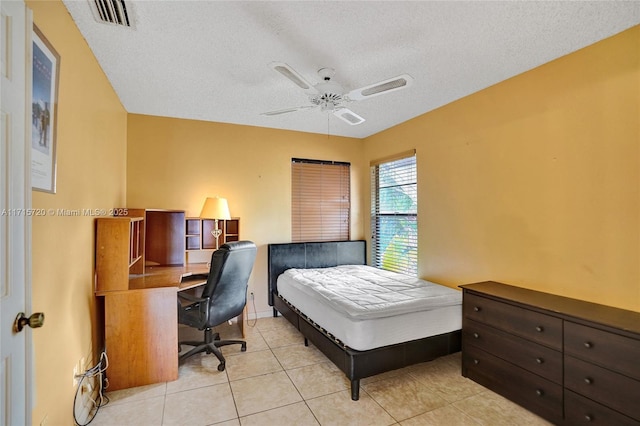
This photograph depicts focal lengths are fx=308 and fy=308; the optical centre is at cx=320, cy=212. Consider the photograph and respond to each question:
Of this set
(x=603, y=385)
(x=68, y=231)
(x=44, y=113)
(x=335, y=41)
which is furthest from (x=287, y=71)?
(x=603, y=385)

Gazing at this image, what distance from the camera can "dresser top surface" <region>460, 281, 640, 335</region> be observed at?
69.3 inches

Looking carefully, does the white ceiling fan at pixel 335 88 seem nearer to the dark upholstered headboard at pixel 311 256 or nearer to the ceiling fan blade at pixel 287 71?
the ceiling fan blade at pixel 287 71

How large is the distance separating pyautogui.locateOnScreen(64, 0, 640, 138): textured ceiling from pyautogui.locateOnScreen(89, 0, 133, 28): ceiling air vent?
0.05 m

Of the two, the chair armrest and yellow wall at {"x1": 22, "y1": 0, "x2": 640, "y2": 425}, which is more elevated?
yellow wall at {"x1": 22, "y1": 0, "x2": 640, "y2": 425}

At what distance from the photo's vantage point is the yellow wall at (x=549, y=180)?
6.58ft

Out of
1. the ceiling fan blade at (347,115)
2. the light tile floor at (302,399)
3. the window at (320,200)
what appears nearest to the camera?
the light tile floor at (302,399)

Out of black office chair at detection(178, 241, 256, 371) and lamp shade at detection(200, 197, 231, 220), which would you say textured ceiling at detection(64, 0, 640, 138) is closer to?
lamp shade at detection(200, 197, 231, 220)

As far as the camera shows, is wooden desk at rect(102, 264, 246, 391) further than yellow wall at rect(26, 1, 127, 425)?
Yes

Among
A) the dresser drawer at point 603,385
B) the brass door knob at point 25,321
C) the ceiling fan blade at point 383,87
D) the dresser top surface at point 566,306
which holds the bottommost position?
the dresser drawer at point 603,385

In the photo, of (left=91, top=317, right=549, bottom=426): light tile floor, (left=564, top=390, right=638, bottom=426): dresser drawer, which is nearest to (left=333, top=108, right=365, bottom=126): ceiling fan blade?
(left=91, top=317, right=549, bottom=426): light tile floor

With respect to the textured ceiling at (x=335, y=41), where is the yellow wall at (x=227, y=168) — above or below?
below

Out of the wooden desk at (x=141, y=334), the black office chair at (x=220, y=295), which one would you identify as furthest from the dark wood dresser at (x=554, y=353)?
the wooden desk at (x=141, y=334)

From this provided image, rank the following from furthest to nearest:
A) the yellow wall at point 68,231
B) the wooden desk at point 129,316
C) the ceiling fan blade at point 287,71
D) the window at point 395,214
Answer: the window at point 395,214 < the wooden desk at point 129,316 < the ceiling fan blade at point 287,71 < the yellow wall at point 68,231

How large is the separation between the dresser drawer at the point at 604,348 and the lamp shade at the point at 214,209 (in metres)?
3.20
